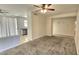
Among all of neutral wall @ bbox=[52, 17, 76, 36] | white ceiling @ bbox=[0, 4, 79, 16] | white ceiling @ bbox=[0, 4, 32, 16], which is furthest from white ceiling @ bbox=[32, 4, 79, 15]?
white ceiling @ bbox=[0, 4, 32, 16]

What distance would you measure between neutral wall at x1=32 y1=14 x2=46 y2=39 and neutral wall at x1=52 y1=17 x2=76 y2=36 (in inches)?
6.5

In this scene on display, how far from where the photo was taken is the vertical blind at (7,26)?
1.47 metres

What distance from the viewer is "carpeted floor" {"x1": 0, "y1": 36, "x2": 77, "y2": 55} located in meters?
1.48

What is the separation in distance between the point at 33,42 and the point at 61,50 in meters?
0.44

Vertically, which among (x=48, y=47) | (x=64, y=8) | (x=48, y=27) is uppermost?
(x=64, y=8)

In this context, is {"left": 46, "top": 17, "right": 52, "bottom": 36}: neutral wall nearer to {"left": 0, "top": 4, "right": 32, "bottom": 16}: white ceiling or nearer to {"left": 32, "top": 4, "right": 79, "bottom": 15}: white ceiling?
{"left": 32, "top": 4, "right": 79, "bottom": 15}: white ceiling

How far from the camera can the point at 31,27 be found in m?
1.59

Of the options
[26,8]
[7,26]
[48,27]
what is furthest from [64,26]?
[7,26]

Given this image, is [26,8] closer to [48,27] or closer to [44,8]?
[44,8]

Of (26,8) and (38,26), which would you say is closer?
(26,8)

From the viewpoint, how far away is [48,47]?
5.05ft

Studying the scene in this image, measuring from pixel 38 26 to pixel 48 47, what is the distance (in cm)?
36

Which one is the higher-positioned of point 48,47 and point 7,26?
point 7,26

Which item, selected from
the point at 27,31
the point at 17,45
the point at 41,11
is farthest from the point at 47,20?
the point at 17,45
